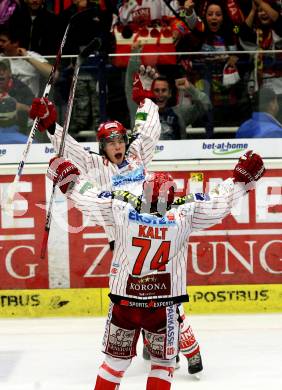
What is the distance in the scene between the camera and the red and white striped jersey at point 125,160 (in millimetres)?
5574

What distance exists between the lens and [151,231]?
4305 millimetres

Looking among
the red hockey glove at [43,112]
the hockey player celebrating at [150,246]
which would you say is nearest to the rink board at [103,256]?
the red hockey glove at [43,112]

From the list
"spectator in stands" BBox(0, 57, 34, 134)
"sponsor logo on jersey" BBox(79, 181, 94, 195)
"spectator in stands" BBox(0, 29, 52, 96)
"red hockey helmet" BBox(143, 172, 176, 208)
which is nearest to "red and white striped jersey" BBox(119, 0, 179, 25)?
"spectator in stands" BBox(0, 29, 52, 96)

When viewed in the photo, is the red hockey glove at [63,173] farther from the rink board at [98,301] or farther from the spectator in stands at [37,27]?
the spectator in stands at [37,27]

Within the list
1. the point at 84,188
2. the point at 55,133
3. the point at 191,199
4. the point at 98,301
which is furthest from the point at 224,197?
the point at 98,301

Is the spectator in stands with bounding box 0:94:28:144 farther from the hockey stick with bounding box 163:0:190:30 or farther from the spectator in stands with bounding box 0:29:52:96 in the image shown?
the hockey stick with bounding box 163:0:190:30

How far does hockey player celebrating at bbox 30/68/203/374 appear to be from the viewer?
18.1 feet

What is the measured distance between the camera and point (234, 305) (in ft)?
23.2

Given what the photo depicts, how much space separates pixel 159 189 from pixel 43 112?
1377 mm

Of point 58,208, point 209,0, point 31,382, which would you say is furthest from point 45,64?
point 31,382

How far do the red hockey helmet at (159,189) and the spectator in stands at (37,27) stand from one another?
3.49 meters

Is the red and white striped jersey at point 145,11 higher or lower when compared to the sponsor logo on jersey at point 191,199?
higher

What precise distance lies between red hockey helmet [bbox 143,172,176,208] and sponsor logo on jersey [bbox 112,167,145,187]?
118 centimetres

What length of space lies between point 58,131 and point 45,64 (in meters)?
1.33
